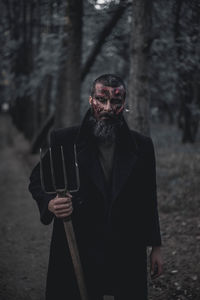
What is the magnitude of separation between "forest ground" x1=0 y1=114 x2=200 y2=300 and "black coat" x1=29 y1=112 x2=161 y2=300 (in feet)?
5.60

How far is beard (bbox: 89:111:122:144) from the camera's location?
2633mm

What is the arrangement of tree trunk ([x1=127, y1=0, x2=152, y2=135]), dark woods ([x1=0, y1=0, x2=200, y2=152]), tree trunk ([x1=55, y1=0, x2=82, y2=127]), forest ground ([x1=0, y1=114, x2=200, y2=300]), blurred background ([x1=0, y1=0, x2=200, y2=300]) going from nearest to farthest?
forest ground ([x1=0, y1=114, x2=200, y2=300])
blurred background ([x1=0, y1=0, x2=200, y2=300])
tree trunk ([x1=127, y1=0, x2=152, y2=135])
dark woods ([x1=0, y1=0, x2=200, y2=152])
tree trunk ([x1=55, y1=0, x2=82, y2=127])

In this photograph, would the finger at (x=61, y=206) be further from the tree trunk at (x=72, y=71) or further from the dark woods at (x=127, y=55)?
the tree trunk at (x=72, y=71)

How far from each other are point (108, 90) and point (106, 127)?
0.37 meters

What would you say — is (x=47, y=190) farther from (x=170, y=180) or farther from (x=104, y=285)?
(x=170, y=180)

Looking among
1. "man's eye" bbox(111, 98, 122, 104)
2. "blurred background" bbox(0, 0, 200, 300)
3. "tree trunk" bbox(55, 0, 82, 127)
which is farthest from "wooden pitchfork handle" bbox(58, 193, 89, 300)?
"tree trunk" bbox(55, 0, 82, 127)

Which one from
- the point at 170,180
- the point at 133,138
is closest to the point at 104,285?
the point at 133,138

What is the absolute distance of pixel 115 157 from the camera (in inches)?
104

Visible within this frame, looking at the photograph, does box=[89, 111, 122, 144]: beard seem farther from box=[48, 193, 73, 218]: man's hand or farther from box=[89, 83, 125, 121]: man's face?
box=[48, 193, 73, 218]: man's hand

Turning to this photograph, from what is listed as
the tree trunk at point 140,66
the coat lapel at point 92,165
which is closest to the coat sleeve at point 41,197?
the coat lapel at point 92,165

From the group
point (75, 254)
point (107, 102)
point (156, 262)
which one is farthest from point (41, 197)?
point (156, 262)

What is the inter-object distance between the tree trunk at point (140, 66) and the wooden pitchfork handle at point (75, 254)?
12.3ft

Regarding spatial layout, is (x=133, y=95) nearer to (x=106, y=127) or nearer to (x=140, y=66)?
(x=140, y=66)

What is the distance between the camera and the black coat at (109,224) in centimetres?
258
